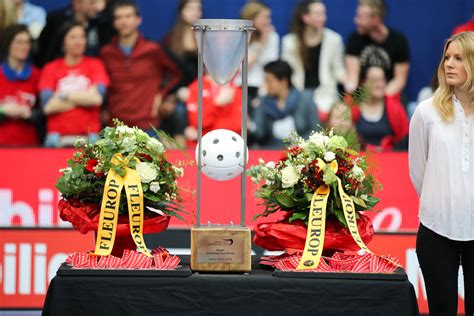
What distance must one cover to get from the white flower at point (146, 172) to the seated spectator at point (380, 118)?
172 inches

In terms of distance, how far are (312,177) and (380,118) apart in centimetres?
445

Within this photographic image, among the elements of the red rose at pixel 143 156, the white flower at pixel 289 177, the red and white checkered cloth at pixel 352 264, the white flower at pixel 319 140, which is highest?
the white flower at pixel 319 140

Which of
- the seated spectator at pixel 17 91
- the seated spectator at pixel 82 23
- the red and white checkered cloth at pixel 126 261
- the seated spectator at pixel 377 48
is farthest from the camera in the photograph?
the seated spectator at pixel 377 48

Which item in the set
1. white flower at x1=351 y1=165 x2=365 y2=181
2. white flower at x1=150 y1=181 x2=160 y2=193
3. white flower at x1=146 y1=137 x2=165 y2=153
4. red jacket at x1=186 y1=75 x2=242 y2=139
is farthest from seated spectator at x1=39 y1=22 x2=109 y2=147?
white flower at x1=351 y1=165 x2=365 y2=181

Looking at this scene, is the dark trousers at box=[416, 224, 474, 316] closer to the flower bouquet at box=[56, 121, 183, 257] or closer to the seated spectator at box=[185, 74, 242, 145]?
the flower bouquet at box=[56, 121, 183, 257]

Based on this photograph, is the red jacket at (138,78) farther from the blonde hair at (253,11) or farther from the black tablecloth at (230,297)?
the black tablecloth at (230,297)

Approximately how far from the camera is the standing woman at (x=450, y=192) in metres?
4.55

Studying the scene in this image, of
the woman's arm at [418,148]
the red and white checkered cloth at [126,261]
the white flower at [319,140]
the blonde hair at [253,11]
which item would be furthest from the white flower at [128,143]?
the blonde hair at [253,11]

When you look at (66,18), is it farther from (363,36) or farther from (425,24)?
(425,24)

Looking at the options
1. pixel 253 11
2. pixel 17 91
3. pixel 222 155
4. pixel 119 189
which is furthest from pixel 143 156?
pixel 253 11

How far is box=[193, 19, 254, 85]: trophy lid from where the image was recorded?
4312mm

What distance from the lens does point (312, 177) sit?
14.5 feet

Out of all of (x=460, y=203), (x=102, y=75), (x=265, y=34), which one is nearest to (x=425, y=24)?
(x=265, y=34)

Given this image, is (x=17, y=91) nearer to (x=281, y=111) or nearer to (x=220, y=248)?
(x=281, y=111)
